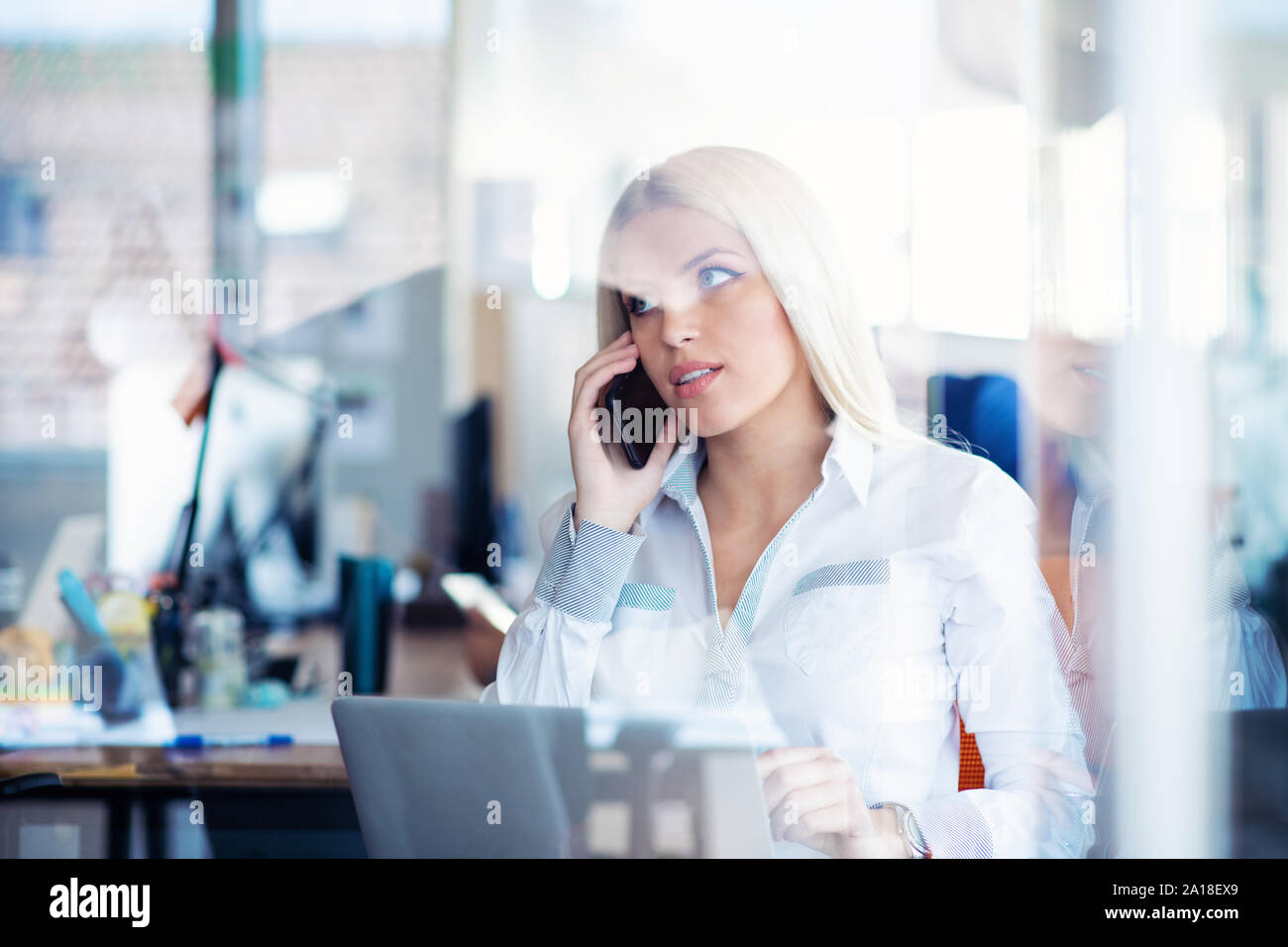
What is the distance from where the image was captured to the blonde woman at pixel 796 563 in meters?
1.29

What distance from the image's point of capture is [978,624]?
4.25ft

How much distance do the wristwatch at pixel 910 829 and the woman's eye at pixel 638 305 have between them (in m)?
0.68

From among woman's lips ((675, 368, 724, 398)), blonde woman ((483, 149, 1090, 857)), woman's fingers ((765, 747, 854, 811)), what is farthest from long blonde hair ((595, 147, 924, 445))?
woman's fingers ((765, 747, 854, 811))

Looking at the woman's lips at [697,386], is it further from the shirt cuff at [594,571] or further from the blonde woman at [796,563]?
the shirt cuff at [594,571]

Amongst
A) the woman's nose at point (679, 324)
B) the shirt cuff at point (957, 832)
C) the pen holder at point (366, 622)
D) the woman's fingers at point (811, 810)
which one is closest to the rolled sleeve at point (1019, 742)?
the shirt cuff at point (957, 832)

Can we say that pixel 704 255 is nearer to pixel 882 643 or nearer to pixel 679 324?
pixel 679 324

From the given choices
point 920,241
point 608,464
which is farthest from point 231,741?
point 920,241

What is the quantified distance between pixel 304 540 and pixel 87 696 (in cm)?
155

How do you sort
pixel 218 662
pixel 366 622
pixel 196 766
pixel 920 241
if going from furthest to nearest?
pixel 366 622, pixel 218 662, pixel 196 766, pixel 920 241

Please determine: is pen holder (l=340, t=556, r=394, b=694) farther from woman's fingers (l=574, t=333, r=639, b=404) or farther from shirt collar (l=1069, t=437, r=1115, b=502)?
shirt collar (l=1069, t=437, r=1115, b=502)

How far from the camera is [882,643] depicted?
1320mm

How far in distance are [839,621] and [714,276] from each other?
462 mm

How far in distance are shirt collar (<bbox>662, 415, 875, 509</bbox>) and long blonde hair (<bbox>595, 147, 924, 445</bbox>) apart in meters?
0.02
